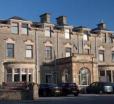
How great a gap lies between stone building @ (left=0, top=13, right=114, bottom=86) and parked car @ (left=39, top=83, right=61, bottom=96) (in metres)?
9.08

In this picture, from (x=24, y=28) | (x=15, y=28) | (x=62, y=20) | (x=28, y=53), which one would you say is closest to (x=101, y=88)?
(x=28, y=53)

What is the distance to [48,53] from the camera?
55.6 m

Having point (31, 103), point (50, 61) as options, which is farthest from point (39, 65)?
point (31, 103)

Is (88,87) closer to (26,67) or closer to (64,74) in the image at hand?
(64,74)

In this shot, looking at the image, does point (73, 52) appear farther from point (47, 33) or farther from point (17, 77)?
point (17, 77)

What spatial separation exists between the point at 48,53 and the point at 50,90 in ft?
48.1

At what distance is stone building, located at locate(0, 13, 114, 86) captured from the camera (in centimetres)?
5159

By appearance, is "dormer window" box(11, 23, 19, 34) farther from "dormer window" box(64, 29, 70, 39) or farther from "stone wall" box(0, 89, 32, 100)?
"stone wall" box(0, 89, 32, 100)

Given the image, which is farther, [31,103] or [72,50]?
[72,50]

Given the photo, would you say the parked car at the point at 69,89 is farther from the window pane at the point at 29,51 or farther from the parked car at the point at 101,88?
the window pane at the point at 29,51

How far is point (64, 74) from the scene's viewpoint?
54312 millimetres

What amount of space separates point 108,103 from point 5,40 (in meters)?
27.1

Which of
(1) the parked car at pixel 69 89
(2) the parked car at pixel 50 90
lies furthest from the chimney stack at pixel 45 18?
(2) the parked car at pixel 50 90

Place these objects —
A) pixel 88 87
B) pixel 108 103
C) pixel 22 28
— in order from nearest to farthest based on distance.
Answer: pixel 108 103 < pixel 88 87 < pixel 22 28
